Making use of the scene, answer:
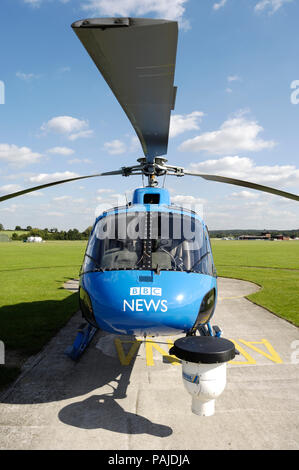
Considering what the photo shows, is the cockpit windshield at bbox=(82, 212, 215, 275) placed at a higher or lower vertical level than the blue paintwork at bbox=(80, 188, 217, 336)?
higher

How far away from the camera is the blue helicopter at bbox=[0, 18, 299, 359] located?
8.70 ft

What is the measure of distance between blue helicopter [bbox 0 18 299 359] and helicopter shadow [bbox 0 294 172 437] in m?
0.51

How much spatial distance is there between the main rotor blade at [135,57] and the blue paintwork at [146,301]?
7.52ft

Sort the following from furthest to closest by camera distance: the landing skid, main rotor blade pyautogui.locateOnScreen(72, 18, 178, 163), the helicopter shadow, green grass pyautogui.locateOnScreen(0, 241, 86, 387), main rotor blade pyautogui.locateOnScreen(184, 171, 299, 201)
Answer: green grass pyautogui.locateOnScreen(0, 241, 86, 387), the landing skid, main rotor blade pyautogui.locateOnScreen(184, 171, 299, 201), the helicopter shadow, main rotor blade pyautogui.locateOnScreen(72, 18, 178, 163)

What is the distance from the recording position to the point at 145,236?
506cm

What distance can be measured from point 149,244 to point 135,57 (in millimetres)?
2753

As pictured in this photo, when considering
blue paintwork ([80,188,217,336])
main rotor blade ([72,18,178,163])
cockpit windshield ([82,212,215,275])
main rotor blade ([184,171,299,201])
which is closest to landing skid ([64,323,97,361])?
cockpit windshield ([82,212,215,275])

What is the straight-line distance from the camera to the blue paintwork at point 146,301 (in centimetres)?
394

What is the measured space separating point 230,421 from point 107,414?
159cm

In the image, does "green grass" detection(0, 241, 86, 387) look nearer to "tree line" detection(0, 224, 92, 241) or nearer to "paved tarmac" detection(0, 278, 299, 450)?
"paved tarmac" detection(0, 278, 299, 450)

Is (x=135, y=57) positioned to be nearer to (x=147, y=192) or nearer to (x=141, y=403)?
(x=147, y=192)

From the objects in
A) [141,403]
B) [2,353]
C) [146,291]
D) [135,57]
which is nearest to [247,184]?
[146,291]
